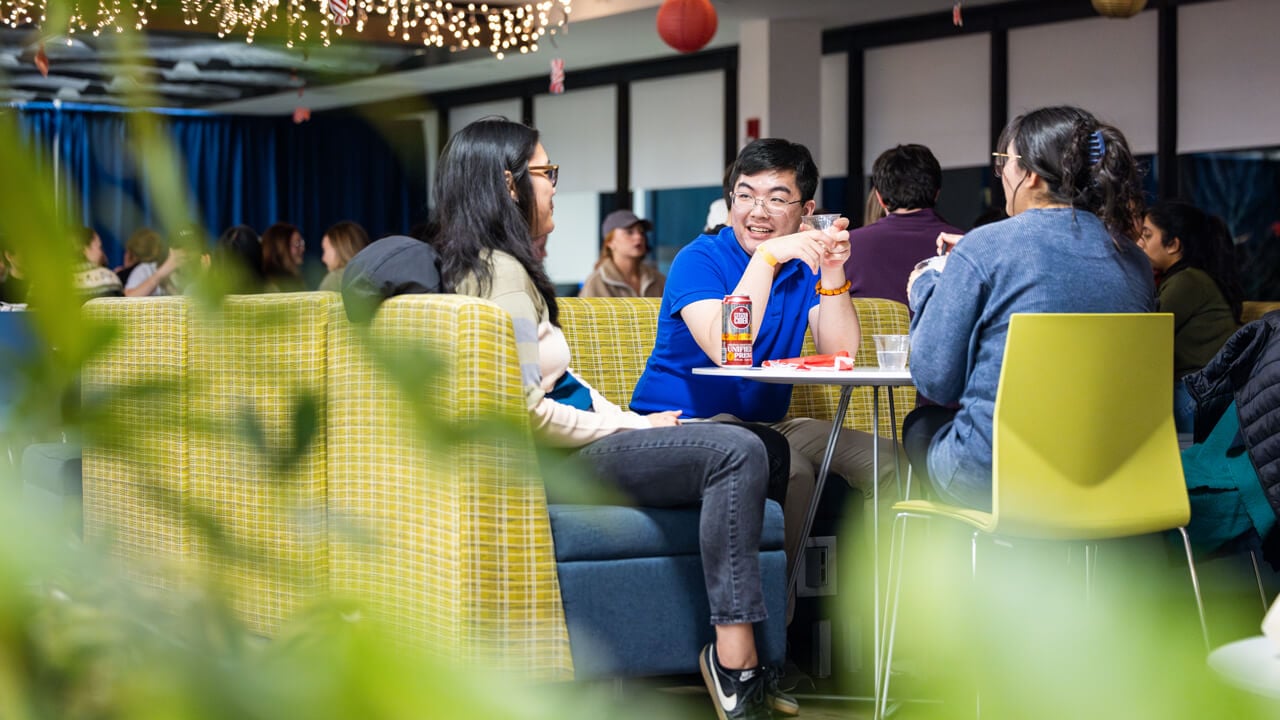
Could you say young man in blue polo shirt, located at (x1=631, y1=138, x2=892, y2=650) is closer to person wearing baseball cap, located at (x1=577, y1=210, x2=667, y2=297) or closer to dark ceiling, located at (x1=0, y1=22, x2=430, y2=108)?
dark ceiling, located at (x1=0, y1=22, x2=430, y2=108)

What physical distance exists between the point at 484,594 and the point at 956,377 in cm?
84

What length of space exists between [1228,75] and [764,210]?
15.5 feet

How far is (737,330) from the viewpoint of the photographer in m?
2.64

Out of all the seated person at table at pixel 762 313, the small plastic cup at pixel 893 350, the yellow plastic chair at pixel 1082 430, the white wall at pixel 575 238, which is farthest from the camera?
the white wall at pixel 575 238

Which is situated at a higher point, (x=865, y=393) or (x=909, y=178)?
(x=909, y=178)

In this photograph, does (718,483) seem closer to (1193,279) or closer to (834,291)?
(834,291)

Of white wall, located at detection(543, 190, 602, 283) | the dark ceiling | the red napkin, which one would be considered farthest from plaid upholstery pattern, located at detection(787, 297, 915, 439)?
white wall, located at detection(543, 190, 602, 283)

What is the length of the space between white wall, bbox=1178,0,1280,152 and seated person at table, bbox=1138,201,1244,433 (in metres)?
2.70

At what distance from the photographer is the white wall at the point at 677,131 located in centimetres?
919

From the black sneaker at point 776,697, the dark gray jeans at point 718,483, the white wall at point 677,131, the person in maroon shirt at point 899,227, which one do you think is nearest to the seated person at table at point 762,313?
the black sneaker at point 776,697

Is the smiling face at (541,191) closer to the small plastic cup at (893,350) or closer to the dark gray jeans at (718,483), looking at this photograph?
the dark gray jeans at (718,483)

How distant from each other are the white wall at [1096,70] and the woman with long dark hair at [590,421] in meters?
5.23

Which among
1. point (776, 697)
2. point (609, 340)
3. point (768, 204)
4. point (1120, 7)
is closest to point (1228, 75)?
point (1120, 7)

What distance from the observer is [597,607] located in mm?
2408
